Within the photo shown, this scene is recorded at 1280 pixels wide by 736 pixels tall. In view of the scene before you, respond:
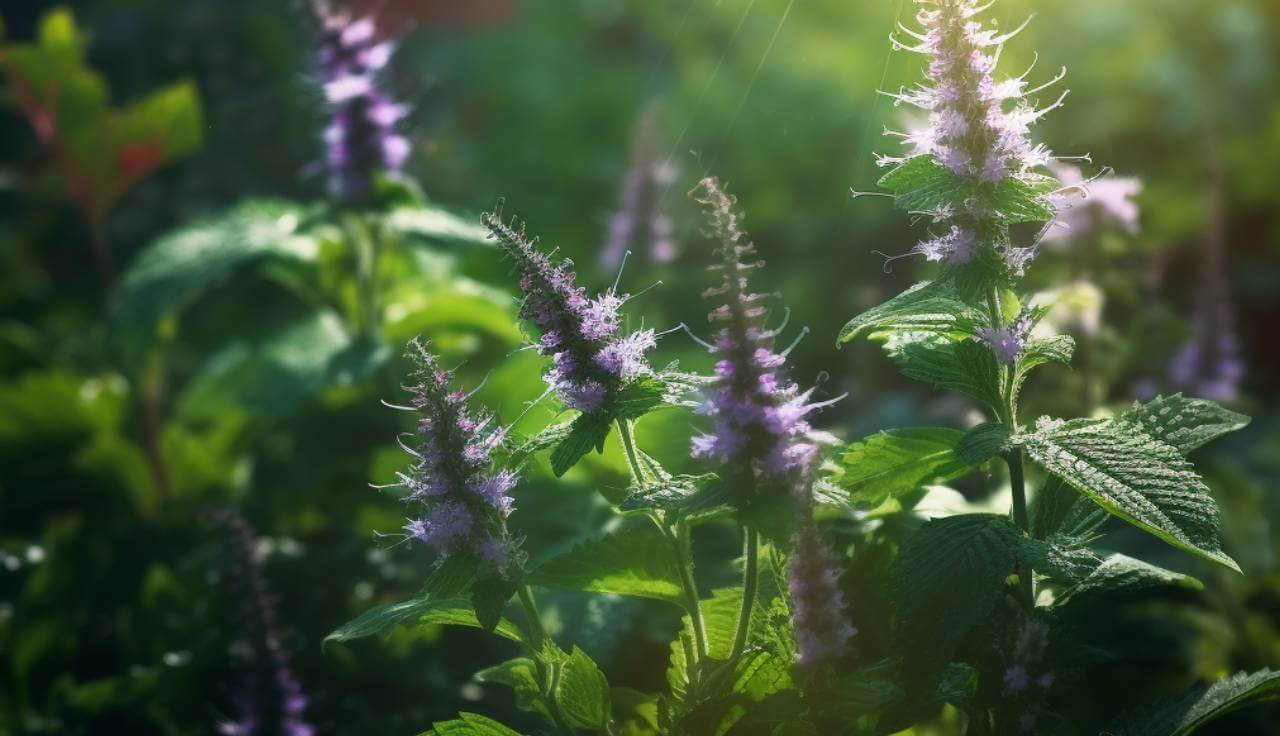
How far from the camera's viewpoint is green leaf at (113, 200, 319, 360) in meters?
2.38

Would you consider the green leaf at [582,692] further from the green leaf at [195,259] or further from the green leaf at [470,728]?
the green leaf at [195,259]

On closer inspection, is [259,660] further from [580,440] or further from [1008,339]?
[1008,339]

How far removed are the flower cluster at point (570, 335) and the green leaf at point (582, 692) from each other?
0.90ft

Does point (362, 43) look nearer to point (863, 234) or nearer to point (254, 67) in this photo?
point (254, 67)

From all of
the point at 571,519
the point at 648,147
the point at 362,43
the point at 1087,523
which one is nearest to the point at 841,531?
the point at 1087,523

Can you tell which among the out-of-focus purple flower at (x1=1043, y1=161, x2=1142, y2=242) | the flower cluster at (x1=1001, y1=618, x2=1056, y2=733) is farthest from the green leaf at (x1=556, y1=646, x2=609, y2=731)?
the out-of-focus purple flower at (x1=1043, y1=161, x2=1142, y2=242)

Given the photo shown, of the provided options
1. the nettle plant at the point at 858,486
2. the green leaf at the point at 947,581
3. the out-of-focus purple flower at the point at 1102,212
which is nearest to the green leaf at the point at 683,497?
the nettle plant at the point at 858,486

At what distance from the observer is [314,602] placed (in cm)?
226

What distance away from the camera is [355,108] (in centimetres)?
231

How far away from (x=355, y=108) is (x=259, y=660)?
1097 millimetres

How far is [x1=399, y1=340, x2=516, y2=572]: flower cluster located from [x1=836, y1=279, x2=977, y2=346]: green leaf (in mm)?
380

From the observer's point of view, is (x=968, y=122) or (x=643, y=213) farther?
(x=643, y=213)

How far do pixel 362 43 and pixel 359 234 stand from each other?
430mm

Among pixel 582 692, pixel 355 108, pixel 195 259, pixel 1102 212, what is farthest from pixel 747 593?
pixel 195 259
